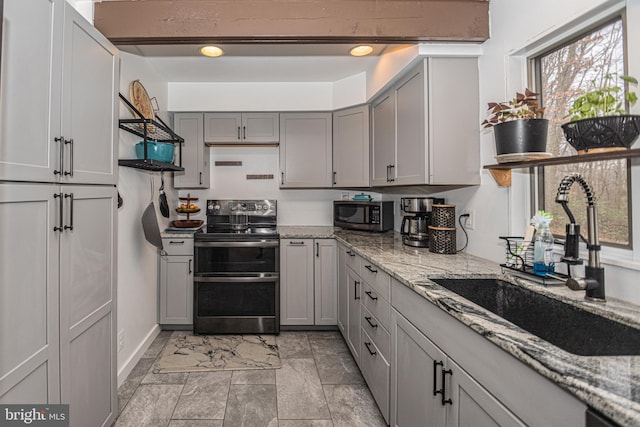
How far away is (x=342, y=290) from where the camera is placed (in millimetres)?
2869

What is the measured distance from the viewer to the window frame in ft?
4.02

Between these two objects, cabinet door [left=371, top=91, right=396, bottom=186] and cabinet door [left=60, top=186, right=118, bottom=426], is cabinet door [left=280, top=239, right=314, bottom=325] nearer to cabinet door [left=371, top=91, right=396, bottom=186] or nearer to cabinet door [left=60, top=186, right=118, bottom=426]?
cabinet door [left=371, top=91, right=396, bottom=186]

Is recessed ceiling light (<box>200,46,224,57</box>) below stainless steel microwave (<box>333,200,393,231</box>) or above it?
above

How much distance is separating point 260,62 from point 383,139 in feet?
4.25

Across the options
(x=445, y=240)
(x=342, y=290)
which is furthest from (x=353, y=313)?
(x=445, y=240)

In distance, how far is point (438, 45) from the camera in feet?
6.61

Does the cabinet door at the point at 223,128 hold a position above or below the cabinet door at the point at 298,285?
above

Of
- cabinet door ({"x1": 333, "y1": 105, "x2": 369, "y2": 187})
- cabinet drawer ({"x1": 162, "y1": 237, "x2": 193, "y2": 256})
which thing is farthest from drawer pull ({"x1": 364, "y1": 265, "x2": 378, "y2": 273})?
cabinet drawer ({"x1": 162, "y1": 237, "x2": 193, "y2": 256})

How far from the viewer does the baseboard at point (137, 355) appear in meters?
2.27

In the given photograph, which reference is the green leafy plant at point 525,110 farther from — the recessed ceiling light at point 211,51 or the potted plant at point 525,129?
the recessed ceiling light at point 211,51

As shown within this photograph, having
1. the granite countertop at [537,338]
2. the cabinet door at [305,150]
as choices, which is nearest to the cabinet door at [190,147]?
the cabinet door at [305,150]

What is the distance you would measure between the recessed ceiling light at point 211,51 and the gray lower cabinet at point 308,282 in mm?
1729

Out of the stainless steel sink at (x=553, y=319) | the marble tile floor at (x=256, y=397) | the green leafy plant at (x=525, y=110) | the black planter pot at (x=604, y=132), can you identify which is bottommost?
the marble tile floor at (x=256, y=397)

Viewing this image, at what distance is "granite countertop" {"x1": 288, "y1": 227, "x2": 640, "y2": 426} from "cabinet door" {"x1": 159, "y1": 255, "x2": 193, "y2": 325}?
6.17 feet
